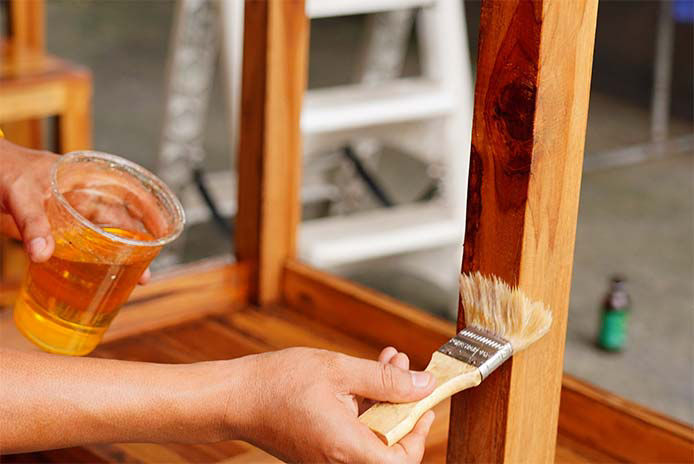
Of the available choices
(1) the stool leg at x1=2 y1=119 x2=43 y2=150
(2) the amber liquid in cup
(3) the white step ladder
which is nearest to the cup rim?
(2) the amber liquid in cup

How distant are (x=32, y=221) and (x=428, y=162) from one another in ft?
7.20

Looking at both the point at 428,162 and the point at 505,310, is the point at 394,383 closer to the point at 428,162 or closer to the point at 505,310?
the point at 505,310

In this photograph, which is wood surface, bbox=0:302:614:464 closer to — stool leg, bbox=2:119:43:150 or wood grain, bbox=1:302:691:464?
wood grain, bbox=1:302:691:464

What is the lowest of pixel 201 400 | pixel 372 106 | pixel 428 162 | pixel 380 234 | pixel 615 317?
pixel 615 317

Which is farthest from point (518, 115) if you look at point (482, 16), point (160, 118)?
point (160, 118)

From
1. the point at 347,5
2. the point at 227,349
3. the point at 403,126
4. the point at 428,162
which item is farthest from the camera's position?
the point at 428,162

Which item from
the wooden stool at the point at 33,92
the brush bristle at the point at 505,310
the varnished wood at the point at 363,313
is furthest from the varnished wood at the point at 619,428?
the wooden stool at the point at 33,92

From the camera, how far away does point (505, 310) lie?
3.03 feet

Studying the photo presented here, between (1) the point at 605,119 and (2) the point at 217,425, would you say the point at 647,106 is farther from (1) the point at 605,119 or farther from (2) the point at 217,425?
(2) the point at 217,425

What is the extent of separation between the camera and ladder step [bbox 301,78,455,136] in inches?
89.1

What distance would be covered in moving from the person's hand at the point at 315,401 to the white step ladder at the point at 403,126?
127 centimetres

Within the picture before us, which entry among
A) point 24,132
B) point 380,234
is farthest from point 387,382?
point 24,132

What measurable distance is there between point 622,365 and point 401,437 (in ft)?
6.83

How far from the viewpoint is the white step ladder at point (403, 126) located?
7.40ft
